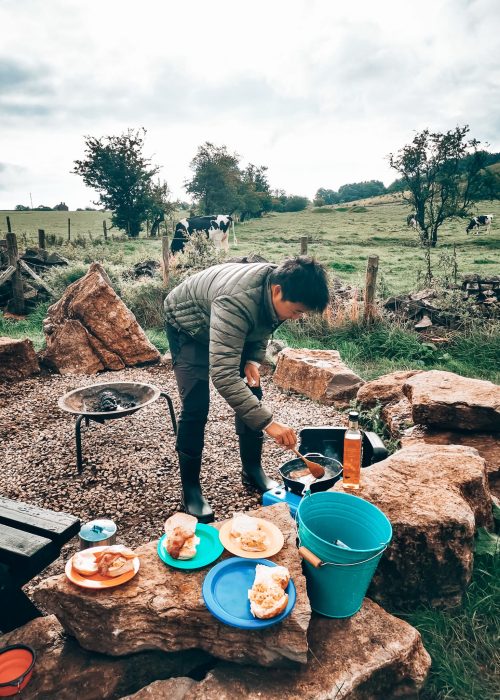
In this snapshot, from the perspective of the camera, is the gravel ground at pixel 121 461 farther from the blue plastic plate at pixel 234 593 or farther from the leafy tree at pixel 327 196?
the leafy tree at pixel 327 196

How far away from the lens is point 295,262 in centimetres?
245

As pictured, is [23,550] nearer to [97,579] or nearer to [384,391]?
[97,579]

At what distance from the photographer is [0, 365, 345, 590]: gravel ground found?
3.24 m

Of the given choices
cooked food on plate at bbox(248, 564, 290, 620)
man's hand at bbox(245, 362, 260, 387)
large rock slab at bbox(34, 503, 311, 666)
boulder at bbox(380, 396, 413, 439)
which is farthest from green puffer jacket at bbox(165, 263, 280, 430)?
boulder at bbox(380, 396, 413, 439)

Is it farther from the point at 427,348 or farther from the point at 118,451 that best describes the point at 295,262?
the point at 427,348

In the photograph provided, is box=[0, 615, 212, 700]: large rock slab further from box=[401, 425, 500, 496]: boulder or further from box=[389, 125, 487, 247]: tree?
box=[389, 125, 487, 247]: tree

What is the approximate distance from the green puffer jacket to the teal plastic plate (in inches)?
23.1

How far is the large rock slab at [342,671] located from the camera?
1.62 meters

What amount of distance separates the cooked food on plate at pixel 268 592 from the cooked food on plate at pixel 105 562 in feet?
1.82

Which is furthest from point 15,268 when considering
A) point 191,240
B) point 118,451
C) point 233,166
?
point 233,166

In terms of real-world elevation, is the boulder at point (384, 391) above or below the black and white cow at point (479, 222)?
below

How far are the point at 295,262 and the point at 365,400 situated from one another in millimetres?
2671

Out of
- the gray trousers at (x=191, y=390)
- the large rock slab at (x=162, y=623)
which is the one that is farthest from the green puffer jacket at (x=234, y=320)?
the large rock slab at (x=162, y=623)

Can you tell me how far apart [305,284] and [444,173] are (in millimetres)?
17944
